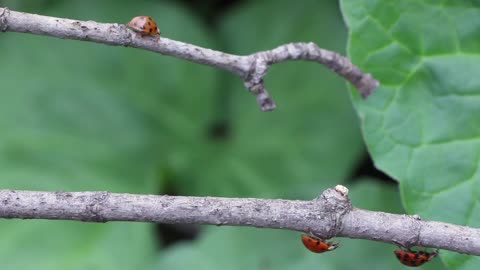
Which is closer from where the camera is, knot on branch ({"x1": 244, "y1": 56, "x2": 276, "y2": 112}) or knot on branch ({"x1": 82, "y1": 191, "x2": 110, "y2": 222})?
knot on branch ({"x1": 82, "y1": 191, "x2": 110, "y2": 222})

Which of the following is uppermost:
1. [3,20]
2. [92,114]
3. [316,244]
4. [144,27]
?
[92,114]

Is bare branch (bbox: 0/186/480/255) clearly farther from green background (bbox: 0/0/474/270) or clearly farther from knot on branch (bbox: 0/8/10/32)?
green background (bbox: 0/0/474/270)

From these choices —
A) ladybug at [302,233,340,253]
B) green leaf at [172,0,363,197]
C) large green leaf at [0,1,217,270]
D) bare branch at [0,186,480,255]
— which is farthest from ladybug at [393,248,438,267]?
large green leaf at [0,1,217,270]

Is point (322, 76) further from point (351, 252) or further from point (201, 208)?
point (201, 208)

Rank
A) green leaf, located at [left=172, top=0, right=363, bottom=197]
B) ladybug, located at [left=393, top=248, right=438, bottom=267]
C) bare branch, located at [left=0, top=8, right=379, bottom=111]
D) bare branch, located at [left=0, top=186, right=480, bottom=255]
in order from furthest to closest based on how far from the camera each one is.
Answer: green leaf, located at [left=172, top=0, right=363, bottom=197] < ladybug, located at [left=393, top=248, right=438, bottom=267] < bare branch, located at [left=0, top=8, right=379, bottom=111] < bare branch, located at [left=0, top=186, right=480, bottom=255]

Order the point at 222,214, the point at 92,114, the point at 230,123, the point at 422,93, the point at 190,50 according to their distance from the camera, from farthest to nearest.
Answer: the point at 230,123, the point at 92,114, the point at 422,93, the point at 190,50, the point at 222,214

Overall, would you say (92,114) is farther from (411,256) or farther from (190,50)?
(411,256)

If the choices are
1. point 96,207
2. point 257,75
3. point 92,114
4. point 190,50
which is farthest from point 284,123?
point 96,207
